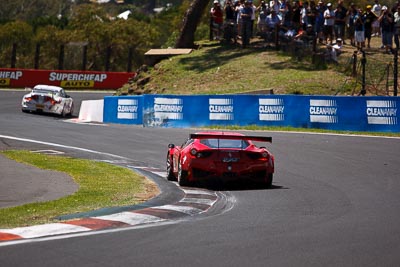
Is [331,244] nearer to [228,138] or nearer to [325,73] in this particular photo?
[228,138]

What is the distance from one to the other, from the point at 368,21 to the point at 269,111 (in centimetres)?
725

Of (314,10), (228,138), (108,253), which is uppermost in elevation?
(314,10)

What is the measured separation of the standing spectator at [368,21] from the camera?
33500mm

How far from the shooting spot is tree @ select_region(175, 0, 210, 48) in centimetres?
4291

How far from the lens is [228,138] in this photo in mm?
15250

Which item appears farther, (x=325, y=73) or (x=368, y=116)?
(x=325, y=73)

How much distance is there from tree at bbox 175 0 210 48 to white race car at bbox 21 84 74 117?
8.46 m

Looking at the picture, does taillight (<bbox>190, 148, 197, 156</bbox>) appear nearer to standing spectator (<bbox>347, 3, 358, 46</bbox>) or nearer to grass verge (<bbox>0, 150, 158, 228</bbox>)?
grass verge (<bbox>0, 150, 158, 228</bbox>)

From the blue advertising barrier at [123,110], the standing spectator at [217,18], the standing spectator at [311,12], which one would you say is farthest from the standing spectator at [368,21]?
the blue advertising barrier at [123,110]

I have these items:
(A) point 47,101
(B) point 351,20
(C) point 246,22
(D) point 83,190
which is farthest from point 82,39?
(D) point 83,190

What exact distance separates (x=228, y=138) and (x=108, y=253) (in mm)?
6962

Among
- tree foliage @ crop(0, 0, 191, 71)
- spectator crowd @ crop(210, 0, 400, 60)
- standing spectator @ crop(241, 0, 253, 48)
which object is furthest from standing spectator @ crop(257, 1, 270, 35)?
tree foliage @ crop(0, 0, 191, 71)

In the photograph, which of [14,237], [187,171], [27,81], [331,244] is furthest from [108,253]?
[27,81]

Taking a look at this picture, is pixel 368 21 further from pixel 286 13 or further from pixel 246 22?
pixel 246 22
